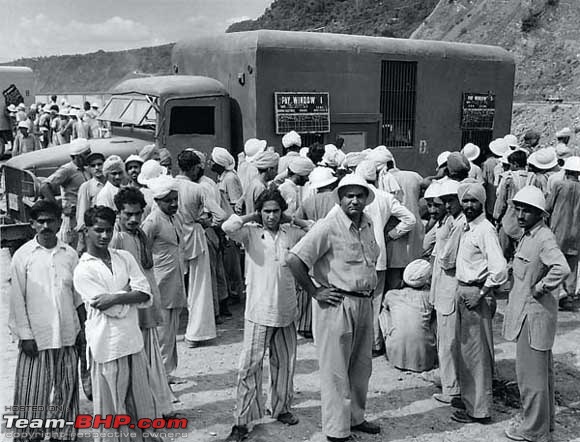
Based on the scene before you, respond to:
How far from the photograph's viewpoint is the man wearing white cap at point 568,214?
7449 millimetres

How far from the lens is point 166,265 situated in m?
5.05

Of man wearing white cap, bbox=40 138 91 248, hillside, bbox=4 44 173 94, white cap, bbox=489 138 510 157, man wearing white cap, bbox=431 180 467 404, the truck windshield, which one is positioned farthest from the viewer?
hillside, bbox=4 44 173 94

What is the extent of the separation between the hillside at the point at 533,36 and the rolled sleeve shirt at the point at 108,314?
31348mm

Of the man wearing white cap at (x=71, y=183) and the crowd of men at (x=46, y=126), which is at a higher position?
the crowd of men at (x=46, y=126)

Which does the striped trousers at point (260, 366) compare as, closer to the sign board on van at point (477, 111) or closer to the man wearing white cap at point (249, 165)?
the man wearing white cap at point (249, 165)

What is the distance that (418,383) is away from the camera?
5.52m

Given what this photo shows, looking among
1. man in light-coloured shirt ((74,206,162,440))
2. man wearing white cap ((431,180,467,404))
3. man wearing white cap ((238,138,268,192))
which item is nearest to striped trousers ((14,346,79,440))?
man in light-coloured shirt ((74,206,162,440))

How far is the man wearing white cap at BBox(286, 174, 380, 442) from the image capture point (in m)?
4.26

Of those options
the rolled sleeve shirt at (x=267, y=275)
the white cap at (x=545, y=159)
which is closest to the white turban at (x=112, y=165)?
the rolled sleeve shirt at (x=267, y=275)

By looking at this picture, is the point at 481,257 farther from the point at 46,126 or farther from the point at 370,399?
the point at 46,126

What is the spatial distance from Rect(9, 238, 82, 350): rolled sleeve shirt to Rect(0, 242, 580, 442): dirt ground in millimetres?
973

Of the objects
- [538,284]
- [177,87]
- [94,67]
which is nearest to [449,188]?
[538,284]

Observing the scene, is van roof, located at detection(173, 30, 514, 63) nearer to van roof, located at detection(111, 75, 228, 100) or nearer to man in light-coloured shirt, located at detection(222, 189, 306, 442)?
van roof, located at detection(111, 75, 228, 100)

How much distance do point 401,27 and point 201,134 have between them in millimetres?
46240
